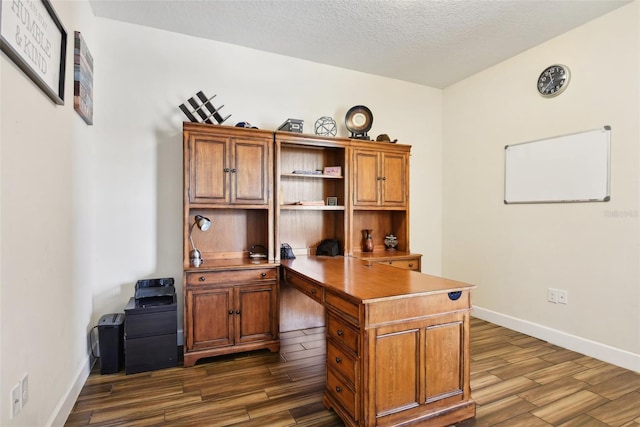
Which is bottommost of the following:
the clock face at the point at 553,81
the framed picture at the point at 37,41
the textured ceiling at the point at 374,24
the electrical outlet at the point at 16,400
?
the electrical outlet at the point at 16,400

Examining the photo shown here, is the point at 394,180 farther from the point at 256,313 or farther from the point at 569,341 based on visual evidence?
the point at 569,341

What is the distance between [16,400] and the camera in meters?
1.37

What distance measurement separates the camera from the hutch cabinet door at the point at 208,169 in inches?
112

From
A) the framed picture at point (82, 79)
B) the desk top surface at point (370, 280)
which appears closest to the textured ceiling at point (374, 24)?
the framed picture at point (82, 79)

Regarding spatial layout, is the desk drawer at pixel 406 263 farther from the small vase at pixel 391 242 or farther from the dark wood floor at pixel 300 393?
the dark wood floor at pixel 300 393

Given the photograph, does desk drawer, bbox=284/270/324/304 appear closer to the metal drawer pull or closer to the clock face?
the metal drawer pull

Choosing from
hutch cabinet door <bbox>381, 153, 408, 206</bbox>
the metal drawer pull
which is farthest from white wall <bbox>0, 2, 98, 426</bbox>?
hutch cabinet door <bbox>381, 153, 408, 206</bbox>

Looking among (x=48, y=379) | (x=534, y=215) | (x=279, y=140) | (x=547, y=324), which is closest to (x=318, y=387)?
(x=48, y=379)

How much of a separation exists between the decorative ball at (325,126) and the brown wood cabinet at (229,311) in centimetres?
159

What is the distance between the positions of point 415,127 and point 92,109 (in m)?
3.61

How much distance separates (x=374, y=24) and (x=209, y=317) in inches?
117

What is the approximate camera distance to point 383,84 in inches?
165

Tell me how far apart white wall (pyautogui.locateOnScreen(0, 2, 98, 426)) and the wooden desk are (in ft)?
4.93

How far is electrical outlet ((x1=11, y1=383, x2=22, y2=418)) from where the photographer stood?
1339 mm
